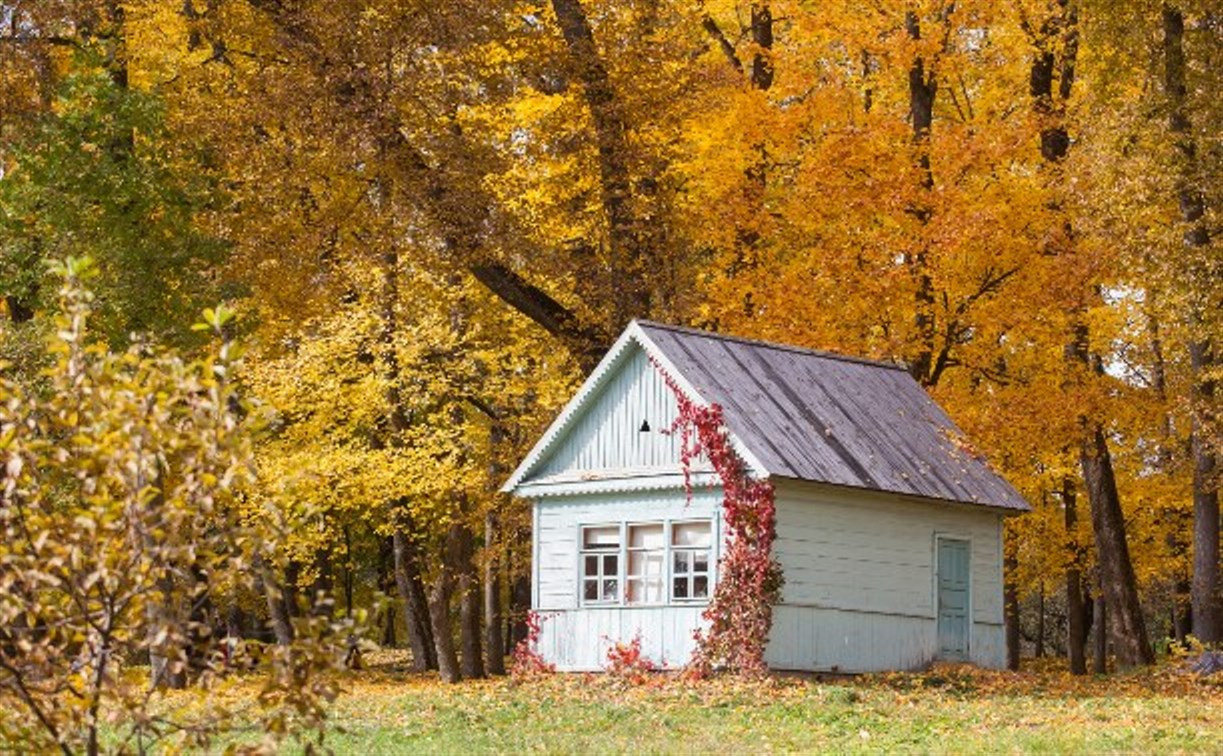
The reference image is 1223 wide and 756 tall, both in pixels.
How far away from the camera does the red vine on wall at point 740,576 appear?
2919 cm

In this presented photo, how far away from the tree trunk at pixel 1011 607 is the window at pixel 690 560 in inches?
688

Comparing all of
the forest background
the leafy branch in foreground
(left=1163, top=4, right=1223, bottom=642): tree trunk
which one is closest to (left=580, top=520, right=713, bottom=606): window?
the forest background

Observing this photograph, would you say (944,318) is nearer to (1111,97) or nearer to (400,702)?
(1111,97)

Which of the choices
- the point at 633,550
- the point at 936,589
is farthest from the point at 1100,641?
the point at 633,550

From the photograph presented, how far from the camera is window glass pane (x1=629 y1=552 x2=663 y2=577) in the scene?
31.0 meters

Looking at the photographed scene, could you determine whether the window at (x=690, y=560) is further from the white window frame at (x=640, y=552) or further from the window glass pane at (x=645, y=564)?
the window glass pane at (x=645, y=564)

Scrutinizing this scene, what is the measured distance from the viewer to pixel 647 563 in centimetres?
3117

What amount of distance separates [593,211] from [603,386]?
17.2ft

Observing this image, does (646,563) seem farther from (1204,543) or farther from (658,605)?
(1204,543)

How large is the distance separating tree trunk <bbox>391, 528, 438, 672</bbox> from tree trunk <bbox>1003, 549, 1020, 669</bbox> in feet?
45.5

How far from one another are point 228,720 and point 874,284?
27319 mm

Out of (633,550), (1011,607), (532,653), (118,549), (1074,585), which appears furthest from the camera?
(1011,607)

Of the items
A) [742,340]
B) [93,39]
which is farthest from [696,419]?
[93,39]

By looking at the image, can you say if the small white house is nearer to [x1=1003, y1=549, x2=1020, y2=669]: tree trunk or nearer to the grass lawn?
the grass lawn
